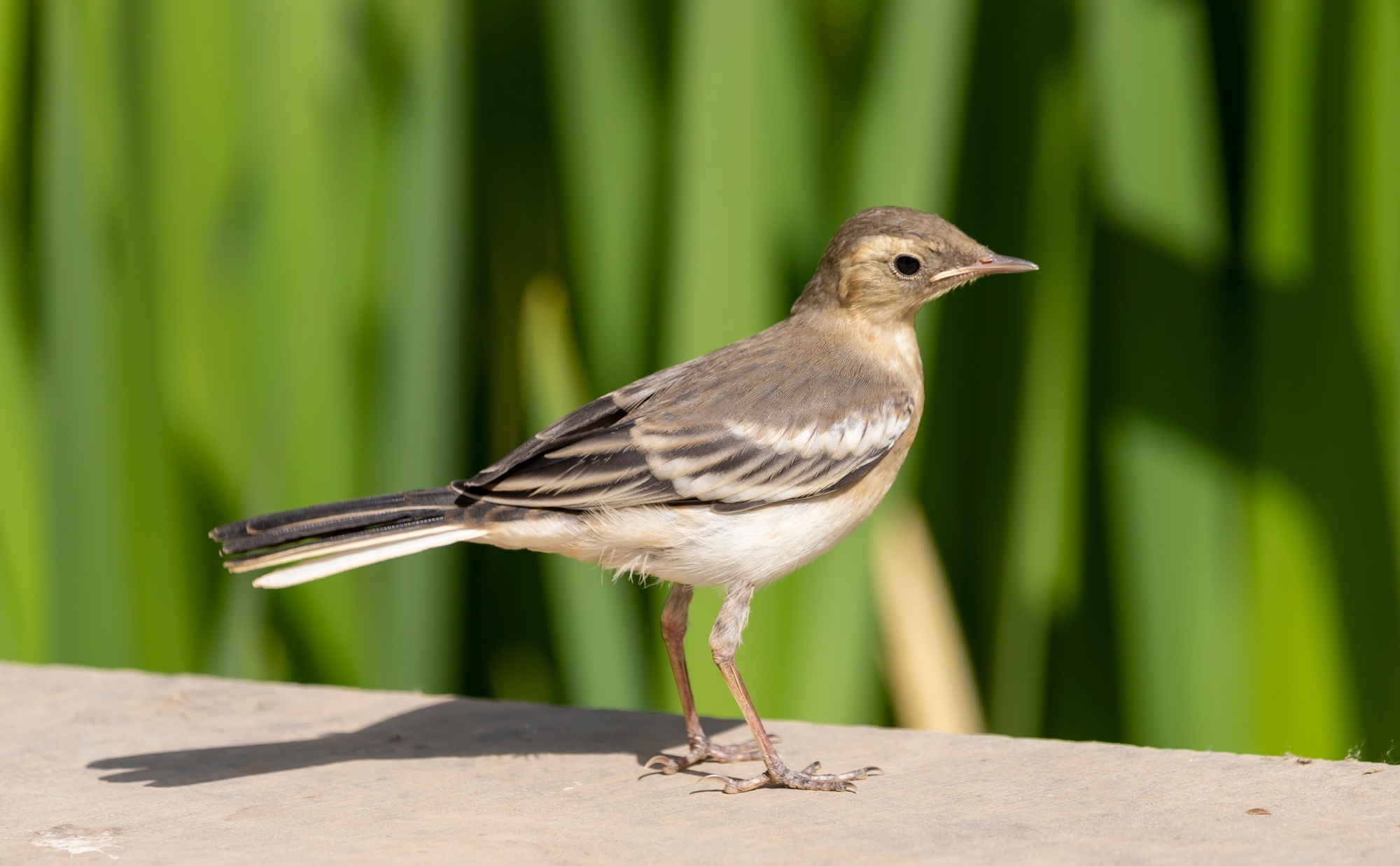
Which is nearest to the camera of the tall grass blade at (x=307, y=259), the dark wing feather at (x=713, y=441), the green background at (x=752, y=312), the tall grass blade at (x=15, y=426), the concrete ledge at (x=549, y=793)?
the concrete ledge at (x=549, y=793)

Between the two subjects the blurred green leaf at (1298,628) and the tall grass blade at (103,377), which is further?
the tall grass blade at (103,377)

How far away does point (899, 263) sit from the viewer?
3.14 m

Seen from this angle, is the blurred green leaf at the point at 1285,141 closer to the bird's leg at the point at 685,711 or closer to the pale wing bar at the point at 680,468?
the pale wing bar at the point at 680,468

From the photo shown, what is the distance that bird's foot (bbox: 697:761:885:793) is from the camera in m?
2.61

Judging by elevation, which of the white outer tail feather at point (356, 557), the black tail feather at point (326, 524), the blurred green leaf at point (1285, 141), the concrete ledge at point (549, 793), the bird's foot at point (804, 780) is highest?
the blurred green leaf at point (1285, 141)

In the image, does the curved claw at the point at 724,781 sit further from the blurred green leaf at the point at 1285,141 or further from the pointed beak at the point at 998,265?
the blurred green leaf at the point at 1285,141

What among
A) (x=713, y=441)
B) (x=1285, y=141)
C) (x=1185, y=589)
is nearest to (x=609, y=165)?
(x=713, y=441)

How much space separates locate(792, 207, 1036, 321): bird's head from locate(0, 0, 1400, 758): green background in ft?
1.02

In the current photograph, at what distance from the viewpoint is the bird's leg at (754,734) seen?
263 centimetres

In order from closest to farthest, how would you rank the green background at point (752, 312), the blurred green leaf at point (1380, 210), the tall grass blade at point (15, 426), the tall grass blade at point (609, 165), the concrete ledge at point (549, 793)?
1. the concrete ledge at point (549, 793)
2. the blurred green leaf at point (1380, 210)
3. the green background at point (752, 312)
4. the tall grass blade at point (609, 165)
5. the tall grass blade at point (15, 426)

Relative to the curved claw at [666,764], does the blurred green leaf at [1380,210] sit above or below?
above

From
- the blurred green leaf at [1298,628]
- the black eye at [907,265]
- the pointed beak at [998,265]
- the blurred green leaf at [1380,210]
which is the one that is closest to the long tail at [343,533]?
the black eye at [907,265]

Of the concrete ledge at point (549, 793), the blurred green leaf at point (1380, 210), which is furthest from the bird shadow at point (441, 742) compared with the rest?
the blurred green leaf at point (1380, 210)

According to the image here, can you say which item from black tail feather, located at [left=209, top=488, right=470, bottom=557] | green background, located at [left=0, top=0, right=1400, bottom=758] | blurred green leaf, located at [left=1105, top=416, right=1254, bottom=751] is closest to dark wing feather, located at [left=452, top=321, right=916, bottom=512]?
black tail feather, located at [left=209, top=488, right=470, bottom=557]
